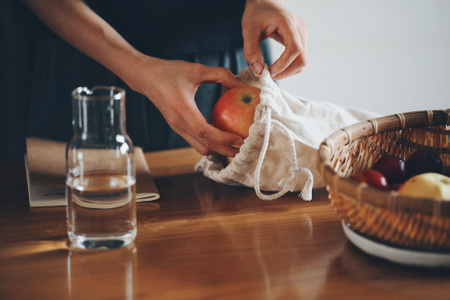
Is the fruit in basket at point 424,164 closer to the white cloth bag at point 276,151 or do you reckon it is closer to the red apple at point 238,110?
the white cloth bag at point 276,151

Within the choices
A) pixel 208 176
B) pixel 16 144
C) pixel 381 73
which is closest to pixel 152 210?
pixel 208 176

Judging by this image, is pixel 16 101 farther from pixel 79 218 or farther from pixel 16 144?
pixel 79 218

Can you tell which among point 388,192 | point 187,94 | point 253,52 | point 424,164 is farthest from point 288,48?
point 388,192

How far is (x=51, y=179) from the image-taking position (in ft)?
2.65

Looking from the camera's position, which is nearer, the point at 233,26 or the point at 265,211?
the point at 265,211

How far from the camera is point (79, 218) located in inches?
23.7

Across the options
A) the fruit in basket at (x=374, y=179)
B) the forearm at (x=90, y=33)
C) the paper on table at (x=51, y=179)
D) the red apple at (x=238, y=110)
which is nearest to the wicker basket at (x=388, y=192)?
the fruit in basket at (x=374, y=179)

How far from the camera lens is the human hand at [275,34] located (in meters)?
0.85

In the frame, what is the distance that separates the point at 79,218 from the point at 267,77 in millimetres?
399

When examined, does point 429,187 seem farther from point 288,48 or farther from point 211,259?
point 288,48

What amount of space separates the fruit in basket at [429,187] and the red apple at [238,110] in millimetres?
285

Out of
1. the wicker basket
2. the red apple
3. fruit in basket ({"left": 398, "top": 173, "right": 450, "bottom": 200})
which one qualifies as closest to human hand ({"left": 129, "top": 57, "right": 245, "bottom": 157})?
the red apple

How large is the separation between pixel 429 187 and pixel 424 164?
0.16 metres

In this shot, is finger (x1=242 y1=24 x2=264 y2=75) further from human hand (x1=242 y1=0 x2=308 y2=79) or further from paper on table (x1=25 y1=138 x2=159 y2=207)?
paper on table (x1=25 y1=138 x2=159 y2=207)
